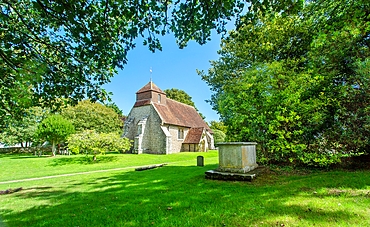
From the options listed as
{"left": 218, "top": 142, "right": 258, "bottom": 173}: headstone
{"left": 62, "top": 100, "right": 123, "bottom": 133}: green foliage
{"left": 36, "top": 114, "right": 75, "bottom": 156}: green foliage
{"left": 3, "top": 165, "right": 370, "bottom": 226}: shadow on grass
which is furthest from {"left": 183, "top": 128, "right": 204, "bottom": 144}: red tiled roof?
{"left": 3, "top": 165, "right": 370, "bottom": 226}: shadow on grass

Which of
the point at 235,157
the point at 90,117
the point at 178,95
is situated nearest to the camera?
the point at 235,157

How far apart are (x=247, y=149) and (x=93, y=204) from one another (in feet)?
18.7

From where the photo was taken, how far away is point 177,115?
108ft

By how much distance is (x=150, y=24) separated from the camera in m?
4.81

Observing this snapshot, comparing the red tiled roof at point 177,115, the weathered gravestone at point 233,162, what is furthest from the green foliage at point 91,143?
the weathered gravestone at point 233,162

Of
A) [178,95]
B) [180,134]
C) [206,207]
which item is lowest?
[206,207]

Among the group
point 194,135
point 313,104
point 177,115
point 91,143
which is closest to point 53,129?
point 91,143

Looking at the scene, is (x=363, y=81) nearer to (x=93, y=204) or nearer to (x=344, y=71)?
(x=344, y=71)

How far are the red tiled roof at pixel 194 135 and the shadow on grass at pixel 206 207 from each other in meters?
23.7

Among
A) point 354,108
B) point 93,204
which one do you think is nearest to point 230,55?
point 354,108

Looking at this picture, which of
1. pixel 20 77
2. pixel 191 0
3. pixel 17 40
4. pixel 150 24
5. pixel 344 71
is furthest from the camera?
pixel 344 71

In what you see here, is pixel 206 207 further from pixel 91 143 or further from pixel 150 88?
pixel 150 88

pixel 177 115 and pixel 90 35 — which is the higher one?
pixel 177 115

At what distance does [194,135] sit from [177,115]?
172 inches
